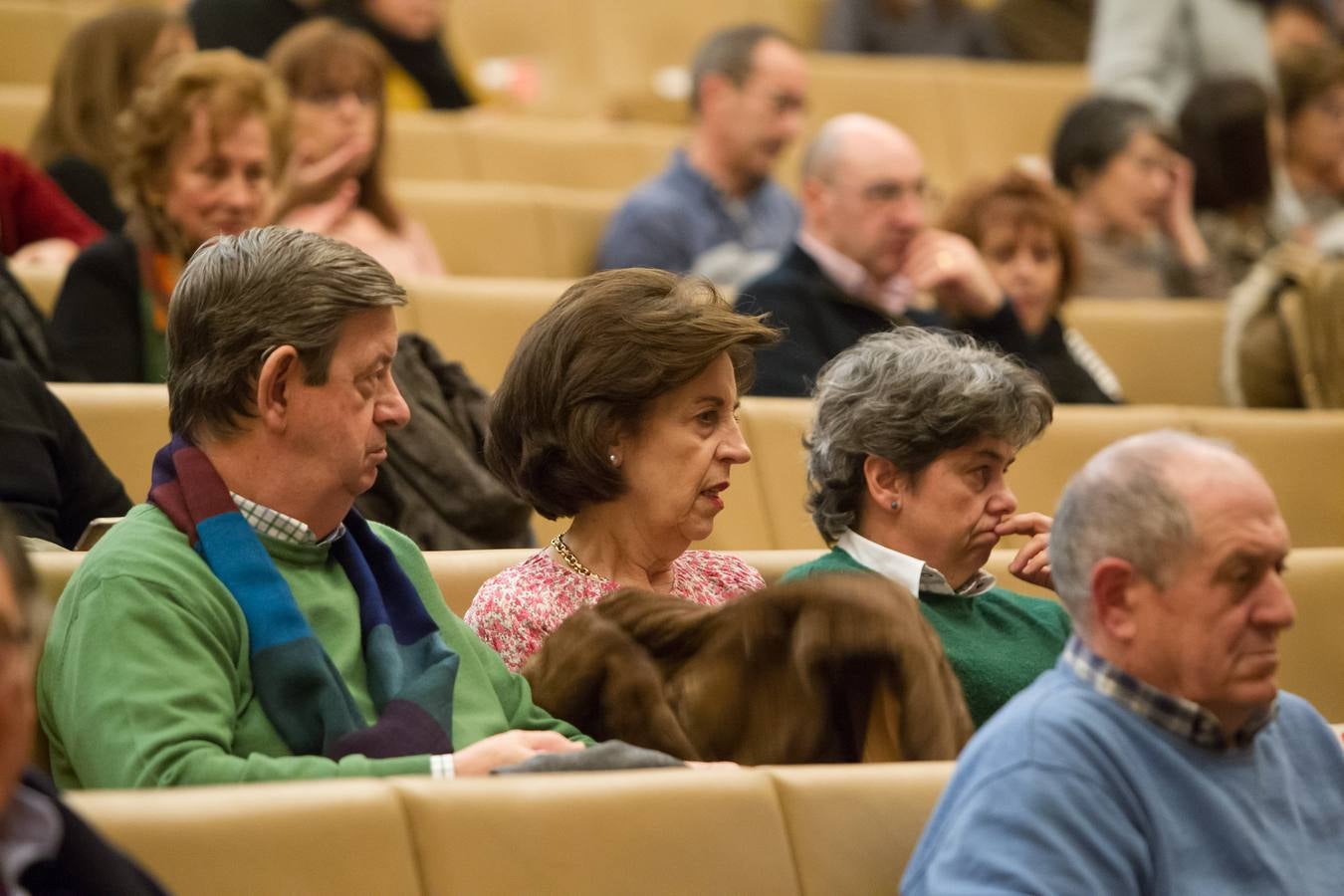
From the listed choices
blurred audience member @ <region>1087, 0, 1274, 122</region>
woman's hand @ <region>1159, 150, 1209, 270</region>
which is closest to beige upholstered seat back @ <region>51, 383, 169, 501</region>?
woman's hand @ <region>1159, 150, 1209, 270</region>

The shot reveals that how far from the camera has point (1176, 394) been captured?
4090mm

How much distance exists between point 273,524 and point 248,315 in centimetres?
19

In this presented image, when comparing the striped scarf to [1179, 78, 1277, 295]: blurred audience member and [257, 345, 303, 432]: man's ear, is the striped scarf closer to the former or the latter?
[257, 345, 303, 432]: man's ear

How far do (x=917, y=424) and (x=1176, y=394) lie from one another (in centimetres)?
203

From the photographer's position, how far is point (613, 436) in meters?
2.17

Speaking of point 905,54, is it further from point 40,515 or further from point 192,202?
point 40,515

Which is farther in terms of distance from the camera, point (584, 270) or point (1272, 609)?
point (584, 270)

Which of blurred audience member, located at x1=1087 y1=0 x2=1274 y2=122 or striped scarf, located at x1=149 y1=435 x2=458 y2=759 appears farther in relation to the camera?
blurred audience member, located at x1=1087 y1=0 x2=1274 y2=122

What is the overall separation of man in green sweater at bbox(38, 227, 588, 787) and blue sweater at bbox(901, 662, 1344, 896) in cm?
38

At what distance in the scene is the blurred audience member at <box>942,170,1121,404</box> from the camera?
3750 millimetres

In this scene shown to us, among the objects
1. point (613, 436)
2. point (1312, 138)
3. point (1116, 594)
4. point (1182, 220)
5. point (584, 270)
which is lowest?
point (584, 270)

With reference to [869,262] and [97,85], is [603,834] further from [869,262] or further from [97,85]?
[97,85]

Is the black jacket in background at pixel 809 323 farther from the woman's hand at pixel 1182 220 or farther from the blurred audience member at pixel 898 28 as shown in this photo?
the blurred audience member at pixel 898 28

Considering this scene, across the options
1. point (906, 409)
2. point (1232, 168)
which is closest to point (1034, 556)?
point (906, 409)
